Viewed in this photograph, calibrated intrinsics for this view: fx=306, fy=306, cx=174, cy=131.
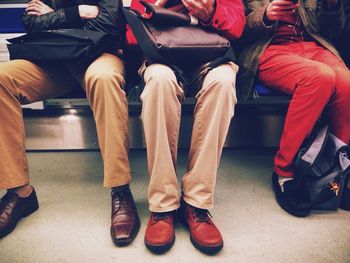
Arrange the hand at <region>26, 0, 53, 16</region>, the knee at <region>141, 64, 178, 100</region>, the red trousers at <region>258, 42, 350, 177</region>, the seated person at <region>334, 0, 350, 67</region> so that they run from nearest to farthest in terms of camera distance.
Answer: the knee at <region>141, 64, 178, 100</region>
the red trousers at <region>258, 42, 350, 177</region>
the hand at <region>26, 0, 53, 16</region>
the seated person at <region>334, 0, 350, 67</region>

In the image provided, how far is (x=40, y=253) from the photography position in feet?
4.07

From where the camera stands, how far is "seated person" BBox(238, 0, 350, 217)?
1430 mm

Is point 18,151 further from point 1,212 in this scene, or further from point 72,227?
point 72,227

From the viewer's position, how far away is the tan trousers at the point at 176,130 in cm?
122

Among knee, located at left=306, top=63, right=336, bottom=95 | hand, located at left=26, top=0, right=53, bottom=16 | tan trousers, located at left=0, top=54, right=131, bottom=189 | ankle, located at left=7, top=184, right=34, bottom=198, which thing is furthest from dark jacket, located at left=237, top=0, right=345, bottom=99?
ankle, located at left=7, top=184, right=34, bottom=198

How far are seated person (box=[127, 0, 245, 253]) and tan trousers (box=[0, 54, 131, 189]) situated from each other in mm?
140

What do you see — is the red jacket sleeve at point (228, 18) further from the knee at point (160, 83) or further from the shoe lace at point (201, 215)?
the shoe lace at point (201, 215)

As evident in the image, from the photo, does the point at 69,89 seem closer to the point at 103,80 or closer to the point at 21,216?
the point at 103,80

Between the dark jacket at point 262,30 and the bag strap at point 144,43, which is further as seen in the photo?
the dark jacket at point 262,30

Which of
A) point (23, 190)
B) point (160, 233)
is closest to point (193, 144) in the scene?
point (160, 233)

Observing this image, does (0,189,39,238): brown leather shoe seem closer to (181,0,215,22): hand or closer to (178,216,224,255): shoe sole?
(178,216,224,255): shoe sole

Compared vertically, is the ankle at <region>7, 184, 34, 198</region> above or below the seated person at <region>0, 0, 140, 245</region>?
below

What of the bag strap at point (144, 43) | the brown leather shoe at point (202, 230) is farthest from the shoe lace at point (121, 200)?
the bag strap at point (144, 43)

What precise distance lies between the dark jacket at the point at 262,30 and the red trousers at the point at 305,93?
0.07 meters
